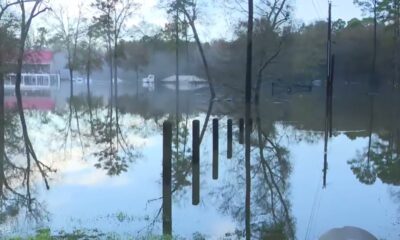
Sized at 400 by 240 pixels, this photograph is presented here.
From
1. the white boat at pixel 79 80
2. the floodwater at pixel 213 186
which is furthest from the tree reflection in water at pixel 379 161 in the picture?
the white boat at pixel 79 80

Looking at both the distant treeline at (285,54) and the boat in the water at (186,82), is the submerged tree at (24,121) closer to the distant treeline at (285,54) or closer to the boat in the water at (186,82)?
the distant treeline at (285,54)

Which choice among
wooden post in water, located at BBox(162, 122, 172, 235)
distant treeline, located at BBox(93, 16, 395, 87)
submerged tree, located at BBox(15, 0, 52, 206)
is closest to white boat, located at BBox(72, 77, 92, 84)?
distant treeline, located at BBox(93, 16, 395, 87)

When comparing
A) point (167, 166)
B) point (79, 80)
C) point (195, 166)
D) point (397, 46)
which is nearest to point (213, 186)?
point (195, 166)

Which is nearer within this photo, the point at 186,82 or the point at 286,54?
the point at 286,54

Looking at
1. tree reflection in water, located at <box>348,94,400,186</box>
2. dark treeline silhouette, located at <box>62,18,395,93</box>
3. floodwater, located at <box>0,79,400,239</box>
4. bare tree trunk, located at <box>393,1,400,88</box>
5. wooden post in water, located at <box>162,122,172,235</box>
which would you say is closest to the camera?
floodwater, located at <box>0,79,400,239</box>

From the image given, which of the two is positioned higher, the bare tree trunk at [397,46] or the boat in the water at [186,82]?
the bare tree trunk at [397,46]

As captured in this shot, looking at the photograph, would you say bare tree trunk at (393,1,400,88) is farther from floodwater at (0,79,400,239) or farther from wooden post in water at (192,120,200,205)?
wooden post in water at (192,120,200,205)

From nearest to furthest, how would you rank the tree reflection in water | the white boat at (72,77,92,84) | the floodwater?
the floodwater < the tree reflection in water < the white boat at (72,77,92,84)

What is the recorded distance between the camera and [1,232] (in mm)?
7176

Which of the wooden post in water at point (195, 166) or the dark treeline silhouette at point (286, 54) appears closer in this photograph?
the wooden post in water at point (195, 166)

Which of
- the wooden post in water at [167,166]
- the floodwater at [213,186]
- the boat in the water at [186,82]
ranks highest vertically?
the boat in the water at [186,82]

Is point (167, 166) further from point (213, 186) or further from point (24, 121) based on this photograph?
point (24, 121)

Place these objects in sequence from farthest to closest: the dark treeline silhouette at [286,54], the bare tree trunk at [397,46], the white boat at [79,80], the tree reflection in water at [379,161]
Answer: the white boat at [79,80], the bare tree trunk at [397,46], the dark treeline silhouette at [286,54], the tree reflection in water at [379,161]

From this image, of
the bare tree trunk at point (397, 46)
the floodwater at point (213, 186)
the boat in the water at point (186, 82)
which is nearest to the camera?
the floodwater at point (213, 186)
